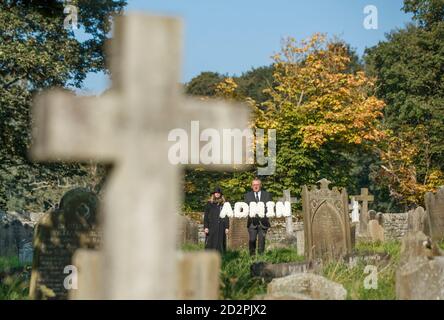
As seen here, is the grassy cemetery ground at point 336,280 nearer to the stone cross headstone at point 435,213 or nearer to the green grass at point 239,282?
the green grass at point 239,282

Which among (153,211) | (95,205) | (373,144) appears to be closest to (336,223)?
(95,205)

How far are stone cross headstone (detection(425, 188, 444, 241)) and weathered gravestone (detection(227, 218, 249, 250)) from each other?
5.60m

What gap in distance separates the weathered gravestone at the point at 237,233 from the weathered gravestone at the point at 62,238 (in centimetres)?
1257

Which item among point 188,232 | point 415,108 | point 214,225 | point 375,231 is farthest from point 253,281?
point 415,108

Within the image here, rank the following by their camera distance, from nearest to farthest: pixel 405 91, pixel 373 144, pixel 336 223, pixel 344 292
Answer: pixel 344 292, pixel 336 223, pixel 373 144, pixel 405 91

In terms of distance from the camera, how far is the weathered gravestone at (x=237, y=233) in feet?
72.7

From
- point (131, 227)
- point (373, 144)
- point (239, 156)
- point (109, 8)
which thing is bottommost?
point (131, 227)

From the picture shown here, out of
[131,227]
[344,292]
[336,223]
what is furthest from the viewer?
[336,223]

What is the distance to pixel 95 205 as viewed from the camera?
32.3 feet

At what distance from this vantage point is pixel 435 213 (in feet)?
62.6

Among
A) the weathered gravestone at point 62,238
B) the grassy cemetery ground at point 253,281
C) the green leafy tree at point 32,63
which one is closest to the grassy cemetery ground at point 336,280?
the grassy cemetery ground at point 253,281

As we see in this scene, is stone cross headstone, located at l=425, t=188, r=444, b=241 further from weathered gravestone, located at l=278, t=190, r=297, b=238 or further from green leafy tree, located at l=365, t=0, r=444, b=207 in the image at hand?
green leafy tree, located at l=365, t=0, r=444, b=207
